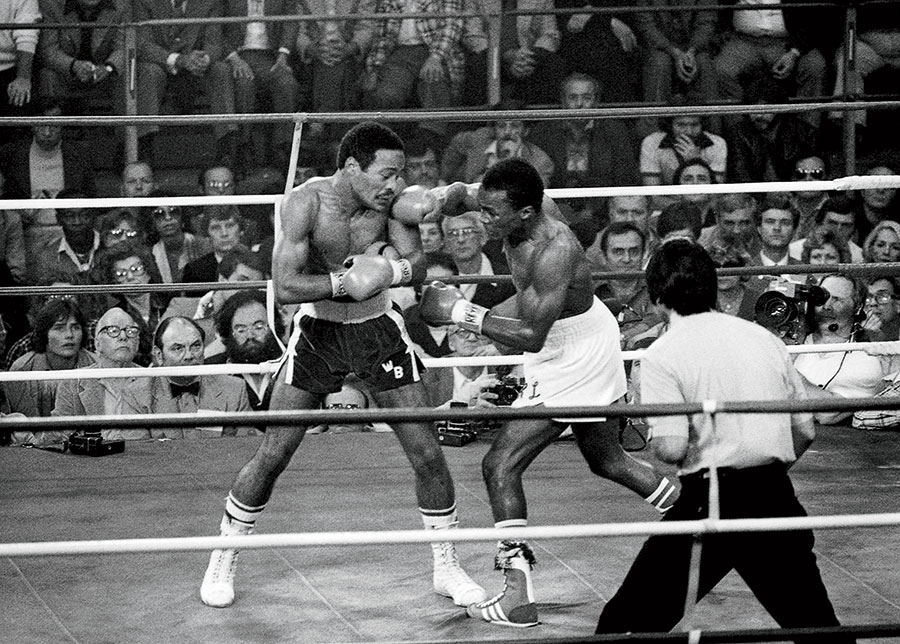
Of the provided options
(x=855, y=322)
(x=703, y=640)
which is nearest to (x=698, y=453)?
(x=703, y=640)

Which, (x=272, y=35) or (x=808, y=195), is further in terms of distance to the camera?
(x=272, y=35)

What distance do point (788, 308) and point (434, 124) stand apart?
229cm

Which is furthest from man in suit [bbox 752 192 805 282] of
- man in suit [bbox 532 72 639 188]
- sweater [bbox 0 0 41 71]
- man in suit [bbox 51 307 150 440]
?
sweater [bbox 0 0 41 71]

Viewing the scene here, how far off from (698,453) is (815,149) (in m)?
4.25

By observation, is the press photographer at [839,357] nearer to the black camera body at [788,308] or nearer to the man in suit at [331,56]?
the black camera body at [788,308]

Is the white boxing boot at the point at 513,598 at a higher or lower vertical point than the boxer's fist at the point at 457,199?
lower

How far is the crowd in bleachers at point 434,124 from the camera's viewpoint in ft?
20.5

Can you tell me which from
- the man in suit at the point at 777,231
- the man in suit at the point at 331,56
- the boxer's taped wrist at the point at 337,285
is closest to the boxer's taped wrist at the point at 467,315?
the boxer's taped wrist at the point at 337,285

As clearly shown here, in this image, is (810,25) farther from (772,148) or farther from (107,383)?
(107,383)

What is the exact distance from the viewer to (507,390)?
204 inches

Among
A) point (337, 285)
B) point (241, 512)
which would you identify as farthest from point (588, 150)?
point (241, 512)

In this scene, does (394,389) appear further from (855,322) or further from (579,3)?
(579,3)

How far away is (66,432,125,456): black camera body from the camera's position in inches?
196

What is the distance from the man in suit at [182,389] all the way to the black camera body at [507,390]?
940mm
